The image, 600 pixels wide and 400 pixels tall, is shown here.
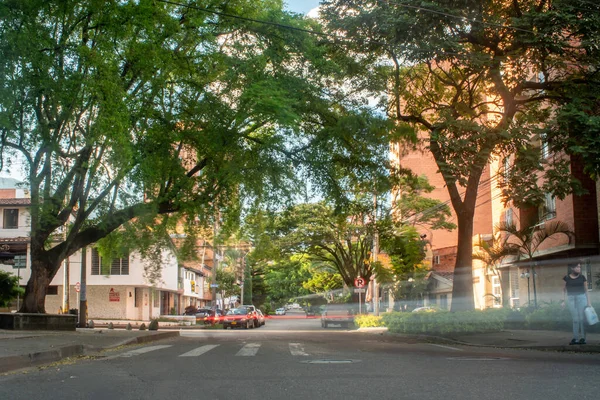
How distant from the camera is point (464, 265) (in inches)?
842

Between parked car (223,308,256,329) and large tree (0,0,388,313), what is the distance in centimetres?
2233

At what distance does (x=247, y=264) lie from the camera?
85.9m

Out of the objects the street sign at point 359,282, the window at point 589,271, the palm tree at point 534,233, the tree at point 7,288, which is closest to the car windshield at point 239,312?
the street sign at point 359,282

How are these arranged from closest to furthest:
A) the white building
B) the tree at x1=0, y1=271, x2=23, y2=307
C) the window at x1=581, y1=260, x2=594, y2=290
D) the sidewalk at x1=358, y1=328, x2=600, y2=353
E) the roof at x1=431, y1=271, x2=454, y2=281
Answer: the sidewalk at x1=358, y1=328, x2=600, y2=353 → the window at x1=581, y1=260, x2=594, y2=290 → the tree at x1=0, y1=271, x2=23, y2=307 → the white building → the roof at x1=431, y1=271, x2=454, y2=281

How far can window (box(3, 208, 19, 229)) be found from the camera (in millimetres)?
50375

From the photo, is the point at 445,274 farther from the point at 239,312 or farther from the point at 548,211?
the point at 548,211

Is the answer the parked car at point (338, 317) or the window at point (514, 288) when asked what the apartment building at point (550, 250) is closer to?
the window at point (514, 288)

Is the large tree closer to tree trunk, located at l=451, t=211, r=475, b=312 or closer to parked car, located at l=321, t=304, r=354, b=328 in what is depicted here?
tree trunk, located at l=451, t=211, r=475, b=312

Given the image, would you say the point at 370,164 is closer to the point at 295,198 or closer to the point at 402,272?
the point at 295,198

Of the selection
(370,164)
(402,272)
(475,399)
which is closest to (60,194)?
(370,164)

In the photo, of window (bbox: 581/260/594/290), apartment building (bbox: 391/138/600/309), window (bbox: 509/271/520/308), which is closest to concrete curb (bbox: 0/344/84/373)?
apartment building (bbox: 391/138/600/309)

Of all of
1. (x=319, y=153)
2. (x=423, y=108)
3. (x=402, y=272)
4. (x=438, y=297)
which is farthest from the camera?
(x=438, y=297)

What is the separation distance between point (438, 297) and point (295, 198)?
37545 millimetres

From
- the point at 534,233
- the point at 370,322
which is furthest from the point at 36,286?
the point at 534,233
